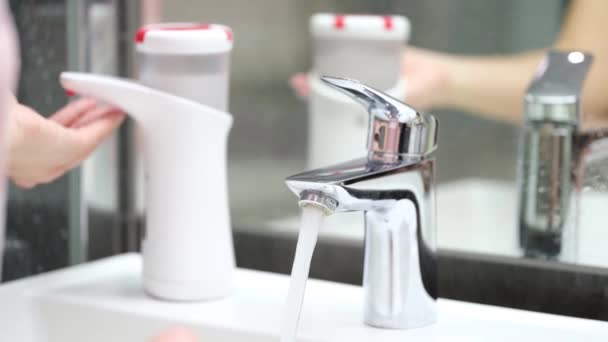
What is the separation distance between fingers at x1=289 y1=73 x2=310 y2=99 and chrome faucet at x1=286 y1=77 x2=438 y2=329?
0.22m

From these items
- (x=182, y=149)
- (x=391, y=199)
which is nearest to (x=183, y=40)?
(x=182, y=149)

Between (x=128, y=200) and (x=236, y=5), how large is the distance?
19 cm

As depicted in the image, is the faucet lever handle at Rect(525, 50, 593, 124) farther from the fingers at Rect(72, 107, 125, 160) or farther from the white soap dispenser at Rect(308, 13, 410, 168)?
the fingers at Rect(72, 107, 125, 160)

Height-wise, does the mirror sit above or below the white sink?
above

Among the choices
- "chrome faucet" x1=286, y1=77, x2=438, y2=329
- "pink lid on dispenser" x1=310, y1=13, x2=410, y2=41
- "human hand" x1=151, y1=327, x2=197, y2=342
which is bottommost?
"human hand" x1=151, y1=327, x2=197, y2=342

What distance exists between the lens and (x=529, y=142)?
0.62m

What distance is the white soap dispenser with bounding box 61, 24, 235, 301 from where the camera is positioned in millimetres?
581

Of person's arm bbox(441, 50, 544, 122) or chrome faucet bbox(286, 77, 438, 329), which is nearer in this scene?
chrome faucet bbox(286, 77, 438, 329)

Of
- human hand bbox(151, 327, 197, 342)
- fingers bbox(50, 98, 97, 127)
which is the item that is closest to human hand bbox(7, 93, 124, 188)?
fingers bbox(50, 98, 97, 127)

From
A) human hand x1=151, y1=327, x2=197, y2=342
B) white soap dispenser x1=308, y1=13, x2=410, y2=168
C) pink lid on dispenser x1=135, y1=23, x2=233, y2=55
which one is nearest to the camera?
human hand x1=151, y1=327, x2=197, y2=342

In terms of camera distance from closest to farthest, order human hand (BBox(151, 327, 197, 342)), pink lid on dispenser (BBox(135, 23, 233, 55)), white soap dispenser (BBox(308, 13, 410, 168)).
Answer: human hand (BBox(151, 327, 197, 342)) → pink lid on dispenser (BBox(135, 23, 233, 55)) → white soap dispenser (BBox(308, 13, 410, 168))

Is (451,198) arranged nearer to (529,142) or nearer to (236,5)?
(529,142)

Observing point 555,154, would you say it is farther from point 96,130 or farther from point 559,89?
point 96,130

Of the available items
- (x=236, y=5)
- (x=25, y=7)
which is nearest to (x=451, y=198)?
(x=236, y=5)
